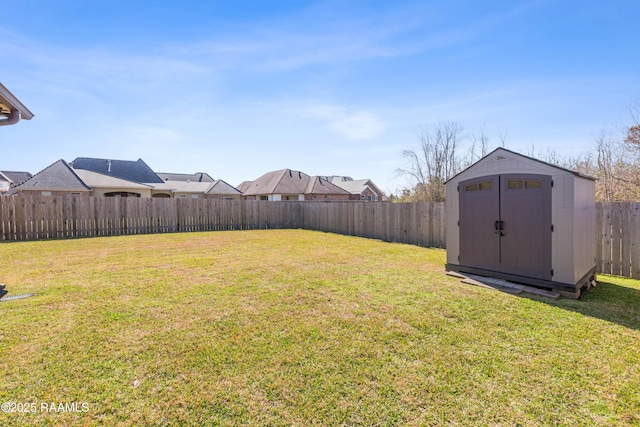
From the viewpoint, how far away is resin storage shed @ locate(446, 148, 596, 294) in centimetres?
438

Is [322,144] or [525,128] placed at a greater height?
[322,144]

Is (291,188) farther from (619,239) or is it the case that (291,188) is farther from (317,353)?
(317,353)

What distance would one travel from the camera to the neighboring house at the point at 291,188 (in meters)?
30.9

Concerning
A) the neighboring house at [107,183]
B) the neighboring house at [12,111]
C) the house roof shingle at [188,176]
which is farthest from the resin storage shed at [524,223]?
the house roof shingle at [188,176]

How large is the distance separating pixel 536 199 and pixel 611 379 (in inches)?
120

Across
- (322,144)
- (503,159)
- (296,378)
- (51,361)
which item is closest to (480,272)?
(503,159)

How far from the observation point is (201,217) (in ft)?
48.6

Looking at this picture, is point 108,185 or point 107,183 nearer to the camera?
point 108,185

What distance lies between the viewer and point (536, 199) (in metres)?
4.62

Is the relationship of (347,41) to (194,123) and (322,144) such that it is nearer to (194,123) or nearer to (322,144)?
(194,123)

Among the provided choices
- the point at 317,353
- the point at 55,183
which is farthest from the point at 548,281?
the point at 55,183

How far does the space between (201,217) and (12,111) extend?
10.0 metres

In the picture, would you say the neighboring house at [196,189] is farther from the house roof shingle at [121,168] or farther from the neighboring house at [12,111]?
the neighboring house at [12,111]

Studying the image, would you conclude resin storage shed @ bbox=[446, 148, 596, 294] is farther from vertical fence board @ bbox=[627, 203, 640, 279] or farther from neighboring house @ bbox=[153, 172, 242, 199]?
neighboring house @ bbox=[153, 172, 242, 199]
